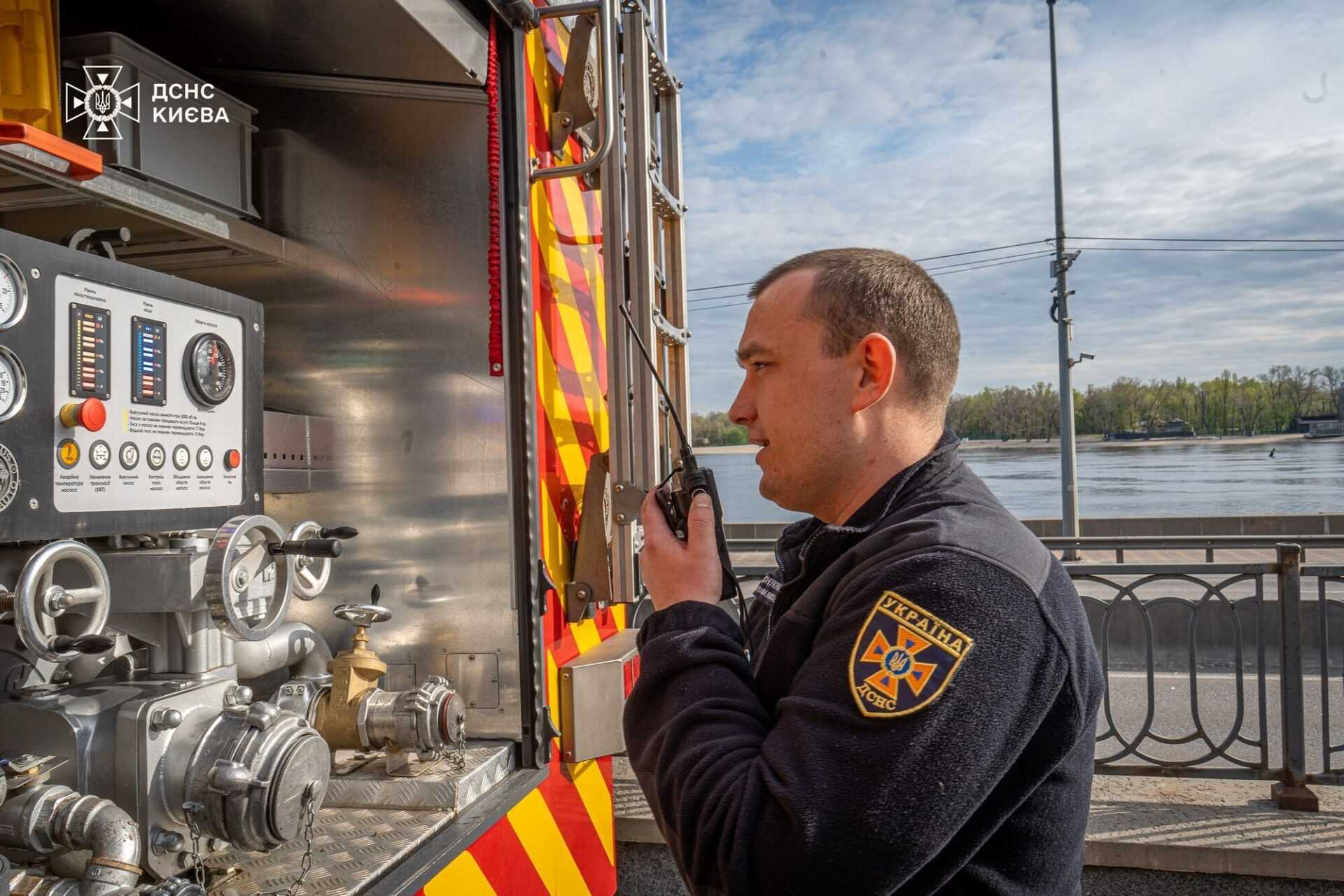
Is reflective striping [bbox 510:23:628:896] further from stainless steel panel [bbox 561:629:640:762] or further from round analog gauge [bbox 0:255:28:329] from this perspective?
Answer: round analog gauge [bbox 0:255:28:329]

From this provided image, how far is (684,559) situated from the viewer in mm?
1505

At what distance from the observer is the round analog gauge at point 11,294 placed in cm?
144

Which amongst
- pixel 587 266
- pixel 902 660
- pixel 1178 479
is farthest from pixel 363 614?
pixel 1178 479

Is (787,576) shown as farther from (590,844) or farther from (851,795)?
(590,844)

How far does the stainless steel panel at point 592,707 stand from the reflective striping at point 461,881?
1.38 feet

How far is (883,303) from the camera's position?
145 centimetres

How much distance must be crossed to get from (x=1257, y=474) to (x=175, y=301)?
90.0 ft

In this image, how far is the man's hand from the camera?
1.47m

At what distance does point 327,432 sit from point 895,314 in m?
1.72

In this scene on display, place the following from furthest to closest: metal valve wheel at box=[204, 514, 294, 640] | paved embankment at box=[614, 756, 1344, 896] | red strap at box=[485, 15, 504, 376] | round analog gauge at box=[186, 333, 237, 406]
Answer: paved embankment at box=[614, 756, 1344, 896] < red strap at box=[485, 15, 504, 376] < round analog gauge at box=[186, 333, 237, 406] < metal valve wheel at box=[204, 514, 294, 640]

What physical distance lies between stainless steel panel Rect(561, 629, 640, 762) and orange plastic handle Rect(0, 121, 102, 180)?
1406mm

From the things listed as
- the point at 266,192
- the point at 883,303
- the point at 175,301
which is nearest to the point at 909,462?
the point at 883,303

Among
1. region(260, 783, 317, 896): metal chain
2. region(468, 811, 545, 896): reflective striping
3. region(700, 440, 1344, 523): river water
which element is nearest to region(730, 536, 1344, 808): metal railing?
region(468, 811, 545, 896): reflective striping

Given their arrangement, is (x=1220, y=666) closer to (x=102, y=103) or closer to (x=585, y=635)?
(x=585, y=635)
